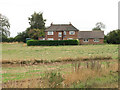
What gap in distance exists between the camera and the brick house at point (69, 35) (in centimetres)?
6781

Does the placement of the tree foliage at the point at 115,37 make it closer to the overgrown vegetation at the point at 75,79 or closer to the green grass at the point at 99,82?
the overgrown vegetation at the point at 75,79

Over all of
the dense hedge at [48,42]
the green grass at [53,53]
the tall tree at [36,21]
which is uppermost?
the tall tree at [36,21]

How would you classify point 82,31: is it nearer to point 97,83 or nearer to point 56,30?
point 56,30

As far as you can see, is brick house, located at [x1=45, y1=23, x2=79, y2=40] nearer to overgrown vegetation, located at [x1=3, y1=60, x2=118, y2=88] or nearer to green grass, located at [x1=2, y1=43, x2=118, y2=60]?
green grass, located at [x1=2, y1=43, x2=118, y2=60]

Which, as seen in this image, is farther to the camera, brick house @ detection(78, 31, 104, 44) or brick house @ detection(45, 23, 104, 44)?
brick house @ detection(78, 31, 104, 44)

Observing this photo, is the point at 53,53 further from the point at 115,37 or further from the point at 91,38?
the point at 91,38

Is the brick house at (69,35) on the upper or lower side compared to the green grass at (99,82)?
upper

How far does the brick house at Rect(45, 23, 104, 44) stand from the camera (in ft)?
222

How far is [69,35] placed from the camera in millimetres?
68125

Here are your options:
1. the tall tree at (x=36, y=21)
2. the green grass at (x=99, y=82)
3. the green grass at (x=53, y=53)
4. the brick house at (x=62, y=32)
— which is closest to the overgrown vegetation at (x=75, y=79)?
the green grass at (x=99, y=82)

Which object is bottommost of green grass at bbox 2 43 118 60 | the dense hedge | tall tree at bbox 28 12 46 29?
green grass at bbox 2 43 118 60

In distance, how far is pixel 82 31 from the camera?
235 ft

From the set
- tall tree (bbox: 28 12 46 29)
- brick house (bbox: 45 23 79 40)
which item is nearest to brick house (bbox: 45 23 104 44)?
brick house (bbox: 45 23 79 40)

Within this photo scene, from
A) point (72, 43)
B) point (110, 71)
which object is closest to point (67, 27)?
point (72, 43)
